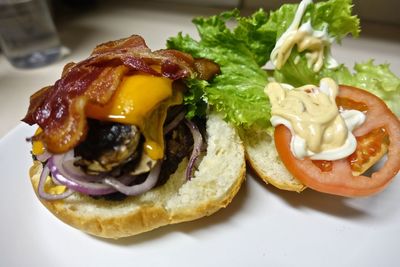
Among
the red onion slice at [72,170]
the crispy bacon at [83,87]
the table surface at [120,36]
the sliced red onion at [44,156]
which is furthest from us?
the table surface at [120,36]

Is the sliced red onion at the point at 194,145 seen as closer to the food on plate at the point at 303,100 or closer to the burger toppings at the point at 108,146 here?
the food on plate at the point at 303,100

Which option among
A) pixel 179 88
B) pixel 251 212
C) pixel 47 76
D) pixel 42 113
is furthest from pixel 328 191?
pixel 47 76

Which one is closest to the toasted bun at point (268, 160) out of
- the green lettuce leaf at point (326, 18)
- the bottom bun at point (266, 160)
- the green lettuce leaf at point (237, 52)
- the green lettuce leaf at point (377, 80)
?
the bottom bun at point (266, 160)

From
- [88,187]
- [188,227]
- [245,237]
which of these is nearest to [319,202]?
[245,237]

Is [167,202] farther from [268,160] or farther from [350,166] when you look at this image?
[350,166]

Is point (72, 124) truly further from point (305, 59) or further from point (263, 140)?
point (305, 59)
